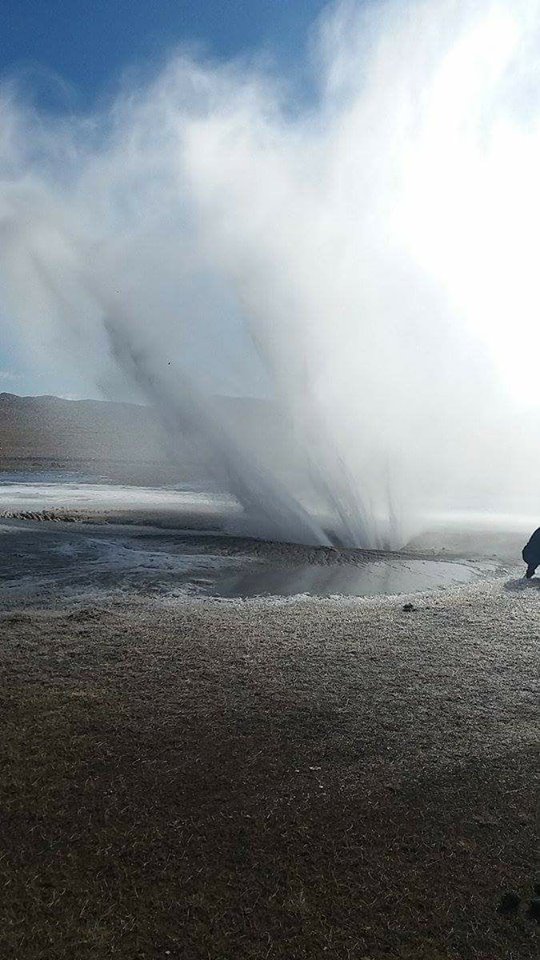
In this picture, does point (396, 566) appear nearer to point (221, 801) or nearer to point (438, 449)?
point (221, 801)

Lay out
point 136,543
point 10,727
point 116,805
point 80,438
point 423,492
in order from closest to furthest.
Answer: point 116,805 < point 10,727 < point 136,543 < point 423,492 < point 80,438

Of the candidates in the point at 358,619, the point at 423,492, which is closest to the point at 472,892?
the point at 358,619

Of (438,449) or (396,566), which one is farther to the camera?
(438,449)

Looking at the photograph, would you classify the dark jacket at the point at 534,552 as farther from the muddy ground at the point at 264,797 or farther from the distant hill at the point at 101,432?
the distant hill at the point at 101,432

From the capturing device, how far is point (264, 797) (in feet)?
13.6

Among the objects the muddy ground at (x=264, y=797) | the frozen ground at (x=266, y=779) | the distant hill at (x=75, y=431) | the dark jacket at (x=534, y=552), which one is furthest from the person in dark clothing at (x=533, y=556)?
the distant hill at (x=75, y=431)

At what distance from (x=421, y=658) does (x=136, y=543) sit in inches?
365

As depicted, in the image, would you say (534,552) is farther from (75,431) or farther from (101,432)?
(101,432)

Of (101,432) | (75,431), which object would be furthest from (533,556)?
(101,432)

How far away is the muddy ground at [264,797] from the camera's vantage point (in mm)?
3078

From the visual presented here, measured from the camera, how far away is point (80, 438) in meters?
85.6

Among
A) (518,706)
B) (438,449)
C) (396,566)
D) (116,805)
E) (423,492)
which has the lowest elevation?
A: (116,805)

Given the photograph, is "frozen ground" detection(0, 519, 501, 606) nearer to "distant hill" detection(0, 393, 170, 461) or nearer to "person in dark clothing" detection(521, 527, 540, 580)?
"person in dark clothing" detection(521, 527, 540, 580)

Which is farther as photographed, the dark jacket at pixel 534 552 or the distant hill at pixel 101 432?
the distant hill at pixel 101 432
